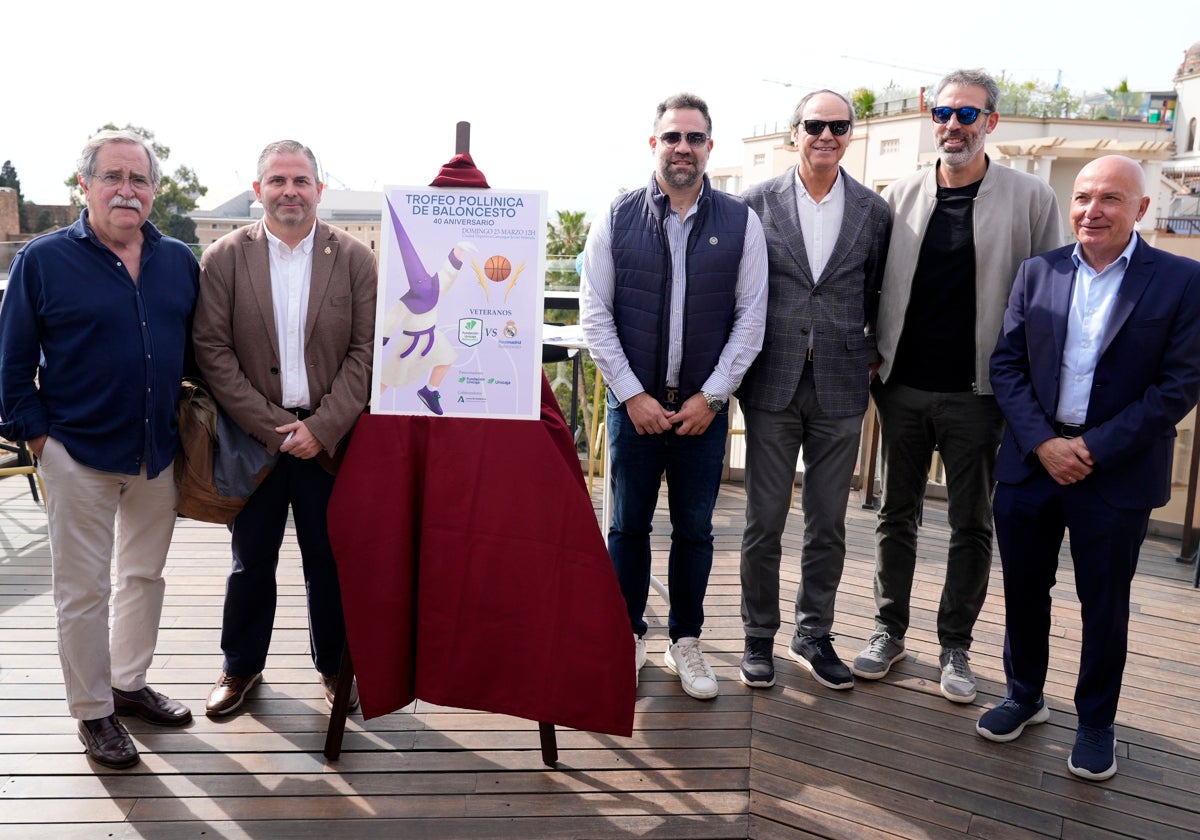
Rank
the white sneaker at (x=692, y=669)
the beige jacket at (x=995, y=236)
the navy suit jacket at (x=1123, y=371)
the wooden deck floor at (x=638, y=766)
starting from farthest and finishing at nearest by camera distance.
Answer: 1. the white sneaker at (x=692, y=669)
2. the beige jacket at (x=995, y=236)
3. the navy suit jacket at (x=1123, y=371)
4. the wooden deck floor at (x=638, y=766)

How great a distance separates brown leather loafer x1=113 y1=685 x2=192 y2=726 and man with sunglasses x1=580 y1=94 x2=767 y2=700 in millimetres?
1520

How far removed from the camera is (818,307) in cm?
287

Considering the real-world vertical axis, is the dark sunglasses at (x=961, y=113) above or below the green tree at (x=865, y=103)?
below

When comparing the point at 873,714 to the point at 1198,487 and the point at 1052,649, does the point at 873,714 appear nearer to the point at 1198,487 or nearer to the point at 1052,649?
the point at 1052,649

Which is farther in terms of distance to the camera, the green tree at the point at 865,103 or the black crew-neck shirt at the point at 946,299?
the green tree at the point at 865,103

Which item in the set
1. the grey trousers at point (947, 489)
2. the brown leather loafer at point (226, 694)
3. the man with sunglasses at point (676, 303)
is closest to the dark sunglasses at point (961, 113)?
the man with sunglasses at point (676, 303)

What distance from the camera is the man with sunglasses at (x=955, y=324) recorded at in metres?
2.82

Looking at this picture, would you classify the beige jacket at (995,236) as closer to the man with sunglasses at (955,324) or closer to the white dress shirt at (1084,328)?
the man with sunglasses at (955,324)

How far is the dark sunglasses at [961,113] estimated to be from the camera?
2779 millimetres

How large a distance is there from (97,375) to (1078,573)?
2762 millimetres

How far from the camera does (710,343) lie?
2.80 meters

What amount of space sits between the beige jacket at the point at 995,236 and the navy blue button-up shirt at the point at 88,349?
220cm

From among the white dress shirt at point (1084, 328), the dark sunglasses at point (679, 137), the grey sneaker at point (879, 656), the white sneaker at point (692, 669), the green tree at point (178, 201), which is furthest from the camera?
the green tree at point (178, 201)

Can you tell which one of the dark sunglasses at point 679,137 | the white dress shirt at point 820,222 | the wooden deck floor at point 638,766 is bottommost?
the wooden deck floor at point 638,766
